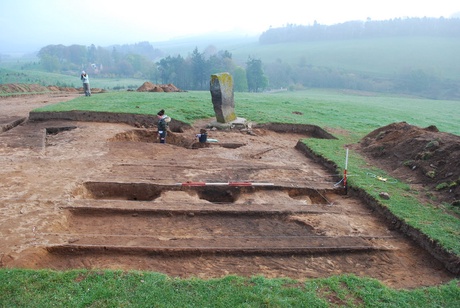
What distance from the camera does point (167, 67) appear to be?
5488 centimetres

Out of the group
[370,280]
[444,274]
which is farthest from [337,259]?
[444,274]

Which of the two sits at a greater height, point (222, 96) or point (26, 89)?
point (26, 89)

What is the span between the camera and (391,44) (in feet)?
330

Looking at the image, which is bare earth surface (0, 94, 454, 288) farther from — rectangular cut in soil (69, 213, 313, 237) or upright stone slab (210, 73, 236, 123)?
upright stone slab (210, 73, 236, 123)

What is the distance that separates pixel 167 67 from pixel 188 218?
51311 millimetres

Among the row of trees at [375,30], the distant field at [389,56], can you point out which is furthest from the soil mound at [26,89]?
the row of trees at [375,30]

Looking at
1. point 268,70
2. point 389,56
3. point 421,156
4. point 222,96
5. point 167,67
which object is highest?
point 389,56

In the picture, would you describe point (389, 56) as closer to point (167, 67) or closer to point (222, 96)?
point (167, 67)

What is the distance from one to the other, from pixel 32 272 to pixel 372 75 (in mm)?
80102

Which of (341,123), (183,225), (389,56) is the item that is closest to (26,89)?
(341,123)

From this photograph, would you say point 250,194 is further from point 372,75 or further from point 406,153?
point 372,75

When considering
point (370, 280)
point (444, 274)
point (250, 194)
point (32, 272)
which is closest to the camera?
point (32, 272)

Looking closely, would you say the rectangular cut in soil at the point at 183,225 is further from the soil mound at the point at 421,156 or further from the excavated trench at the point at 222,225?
the soil mound at the point at 421,156

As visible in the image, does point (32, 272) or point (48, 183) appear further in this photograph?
point (48, 183)
